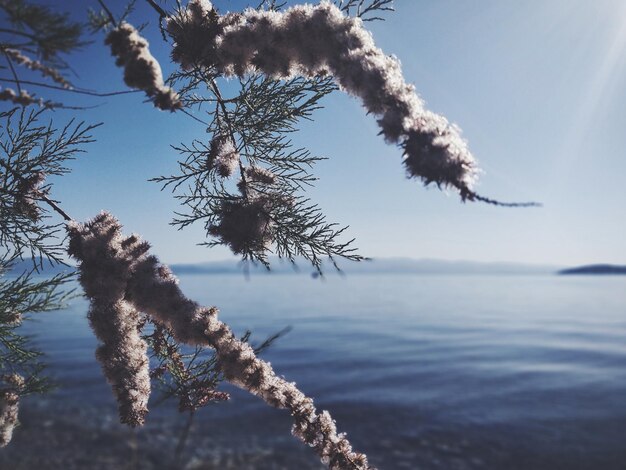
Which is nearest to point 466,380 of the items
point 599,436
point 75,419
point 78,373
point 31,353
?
point 599,436

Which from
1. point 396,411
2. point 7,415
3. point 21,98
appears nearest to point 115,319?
point 21,98

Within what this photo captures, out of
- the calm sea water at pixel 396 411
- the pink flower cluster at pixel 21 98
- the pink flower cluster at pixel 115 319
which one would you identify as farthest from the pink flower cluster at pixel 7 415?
the calm sea water at pixel 396 411

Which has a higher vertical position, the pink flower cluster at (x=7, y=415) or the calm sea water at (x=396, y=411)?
the pink flower cluster at (x=7, y=415)

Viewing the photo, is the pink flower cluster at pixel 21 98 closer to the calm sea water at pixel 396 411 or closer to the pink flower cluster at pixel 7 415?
the pink flower cluster at pixel 7 415

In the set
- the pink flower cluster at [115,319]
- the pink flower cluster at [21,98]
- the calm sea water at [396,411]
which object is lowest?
the calm sea water at [396,411]

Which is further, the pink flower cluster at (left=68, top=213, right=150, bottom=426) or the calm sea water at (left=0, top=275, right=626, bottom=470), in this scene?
the calm sea water at (left=0, top=275, right=626, bottom=470)

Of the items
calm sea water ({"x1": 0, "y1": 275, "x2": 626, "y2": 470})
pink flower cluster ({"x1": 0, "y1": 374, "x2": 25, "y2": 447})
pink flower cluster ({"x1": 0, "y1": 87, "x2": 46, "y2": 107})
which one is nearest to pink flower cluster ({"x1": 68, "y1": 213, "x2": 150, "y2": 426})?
pink flower cluster ({"x1": 0, "y1": 87, "x2": 46, "y2": 107})

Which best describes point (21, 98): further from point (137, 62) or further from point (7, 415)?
point (7, 415)

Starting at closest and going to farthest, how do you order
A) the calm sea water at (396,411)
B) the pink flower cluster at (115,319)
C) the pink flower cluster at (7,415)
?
the pink flower cluster at (115,319), the pink flower cluster at (7,415), the calm sea water at (396,411)

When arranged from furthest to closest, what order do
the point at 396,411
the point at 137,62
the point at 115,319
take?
1. the point at 396,411
2. the point at 115,319
3. the point at 137,62

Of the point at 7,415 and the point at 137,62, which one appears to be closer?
the point at 137,62

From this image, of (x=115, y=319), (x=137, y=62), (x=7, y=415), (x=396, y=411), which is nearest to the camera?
(x=137, y=62)


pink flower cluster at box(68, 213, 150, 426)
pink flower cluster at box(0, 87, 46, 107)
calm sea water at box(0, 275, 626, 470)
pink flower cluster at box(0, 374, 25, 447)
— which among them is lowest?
calm sea water at box(0, 275, 626, 470)

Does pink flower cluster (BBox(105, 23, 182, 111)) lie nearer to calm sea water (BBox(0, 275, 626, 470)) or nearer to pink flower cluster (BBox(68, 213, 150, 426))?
pink flower cluster (BBox(68, 213, 150, 426))
